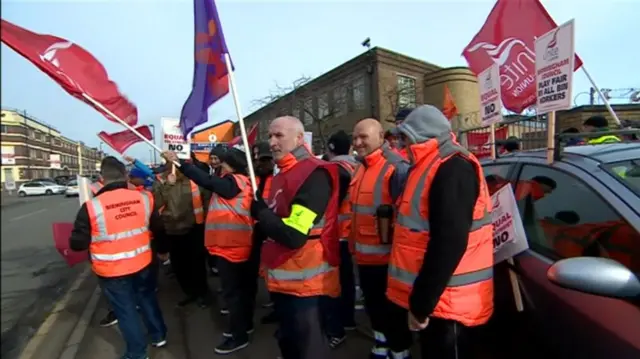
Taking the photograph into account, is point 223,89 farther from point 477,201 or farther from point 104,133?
point 104,133

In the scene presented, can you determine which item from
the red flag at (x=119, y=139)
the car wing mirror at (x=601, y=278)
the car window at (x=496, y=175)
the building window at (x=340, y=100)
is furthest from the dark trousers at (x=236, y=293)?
the building window at (x=340, y=100)

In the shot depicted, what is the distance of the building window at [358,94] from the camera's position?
30.2 metres

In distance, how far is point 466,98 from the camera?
29.7 metres

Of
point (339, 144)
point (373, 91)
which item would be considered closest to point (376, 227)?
point (339, 144)

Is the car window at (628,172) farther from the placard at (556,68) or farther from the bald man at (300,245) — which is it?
the bald man at (300,245)

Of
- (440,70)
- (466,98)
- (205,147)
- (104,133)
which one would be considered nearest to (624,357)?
(104,133)

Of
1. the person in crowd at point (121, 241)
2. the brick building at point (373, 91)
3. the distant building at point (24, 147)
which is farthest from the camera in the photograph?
the brick building at point (373, 91)

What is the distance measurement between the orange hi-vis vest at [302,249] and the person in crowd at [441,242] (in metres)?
0.47

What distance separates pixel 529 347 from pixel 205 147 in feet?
28.9

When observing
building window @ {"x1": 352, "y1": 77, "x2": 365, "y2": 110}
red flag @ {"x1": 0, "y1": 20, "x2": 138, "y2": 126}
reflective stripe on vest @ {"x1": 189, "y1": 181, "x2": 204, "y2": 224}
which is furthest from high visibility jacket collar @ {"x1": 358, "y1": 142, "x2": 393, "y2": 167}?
building window @ {"x1": 352, "y1": 77, "x2": 365, "y2": 110}

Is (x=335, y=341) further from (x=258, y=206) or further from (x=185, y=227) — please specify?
(x=185, y=227)

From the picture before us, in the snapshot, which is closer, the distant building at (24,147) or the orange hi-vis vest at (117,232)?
the distant building at (24,147)

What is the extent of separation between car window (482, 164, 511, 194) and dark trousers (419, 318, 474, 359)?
1.23 metres

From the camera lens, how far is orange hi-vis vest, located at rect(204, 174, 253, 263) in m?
4.06
